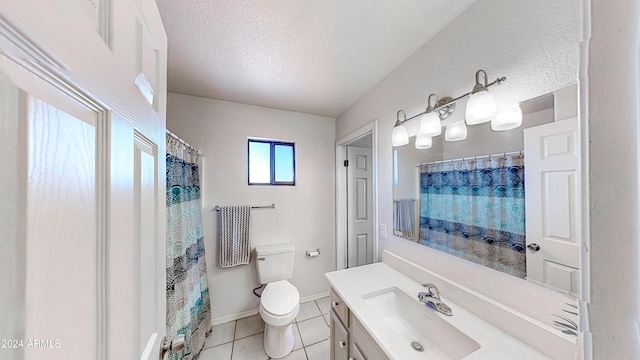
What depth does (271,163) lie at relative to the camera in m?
2.27

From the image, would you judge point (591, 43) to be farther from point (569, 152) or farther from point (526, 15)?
point (526, 15)

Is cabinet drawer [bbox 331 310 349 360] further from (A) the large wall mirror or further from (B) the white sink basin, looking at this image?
(A) the large wall mirror

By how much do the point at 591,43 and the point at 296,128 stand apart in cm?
220

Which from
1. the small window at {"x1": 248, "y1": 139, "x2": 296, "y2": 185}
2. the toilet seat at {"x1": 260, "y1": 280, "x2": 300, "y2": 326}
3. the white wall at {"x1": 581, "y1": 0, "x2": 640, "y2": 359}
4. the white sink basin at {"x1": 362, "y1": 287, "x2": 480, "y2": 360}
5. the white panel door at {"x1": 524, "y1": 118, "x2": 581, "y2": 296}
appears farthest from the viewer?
the small window at {"x1": 248, "y1": 139, "x2": 296, "y2": 185}

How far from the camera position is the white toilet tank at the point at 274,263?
2000mm

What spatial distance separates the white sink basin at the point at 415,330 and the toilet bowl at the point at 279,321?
776mm

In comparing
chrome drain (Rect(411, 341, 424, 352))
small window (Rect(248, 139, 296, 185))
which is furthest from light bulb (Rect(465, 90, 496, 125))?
small window (Rect(248, 139, 296, 185))

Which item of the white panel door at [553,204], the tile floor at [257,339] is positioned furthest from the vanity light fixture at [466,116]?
the tile floor at [257,339]

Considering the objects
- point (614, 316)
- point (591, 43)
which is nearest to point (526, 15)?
point (591, 43)

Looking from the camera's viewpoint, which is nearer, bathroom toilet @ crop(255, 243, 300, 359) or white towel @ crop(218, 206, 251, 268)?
bathroom toilet @ crop(255, 243, 300, 359)

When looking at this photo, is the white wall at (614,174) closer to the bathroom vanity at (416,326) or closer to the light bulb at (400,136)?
the bathroom vanity at (416,326)

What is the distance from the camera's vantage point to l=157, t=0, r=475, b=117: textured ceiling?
1.03 meters

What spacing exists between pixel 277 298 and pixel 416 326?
112cm

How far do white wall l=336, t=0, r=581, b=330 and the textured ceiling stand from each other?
0.40ft
